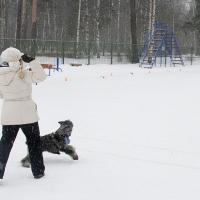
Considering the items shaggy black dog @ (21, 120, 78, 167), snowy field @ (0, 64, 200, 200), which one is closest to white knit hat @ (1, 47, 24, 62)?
shaggy black dog @ (21, 120, 78, 167)

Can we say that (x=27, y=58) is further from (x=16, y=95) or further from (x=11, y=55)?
(x=16, y=95)

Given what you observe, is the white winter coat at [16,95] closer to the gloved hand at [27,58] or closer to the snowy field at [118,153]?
the gloved hand at [27,58]

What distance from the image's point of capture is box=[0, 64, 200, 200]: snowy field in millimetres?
5066

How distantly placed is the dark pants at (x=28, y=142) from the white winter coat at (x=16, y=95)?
0.31 feet

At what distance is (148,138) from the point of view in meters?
7.73

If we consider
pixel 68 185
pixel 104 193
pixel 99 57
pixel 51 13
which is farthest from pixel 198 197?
pixel 51 13

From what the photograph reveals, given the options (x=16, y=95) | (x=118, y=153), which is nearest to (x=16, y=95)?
(x=16, y=95)

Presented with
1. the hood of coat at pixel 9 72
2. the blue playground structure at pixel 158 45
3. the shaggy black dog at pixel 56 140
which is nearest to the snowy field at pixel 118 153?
the shaggy black dog at pixel 56 140

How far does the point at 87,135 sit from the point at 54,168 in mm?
2027

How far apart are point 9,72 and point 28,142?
78 cm

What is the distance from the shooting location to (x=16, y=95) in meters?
5.16

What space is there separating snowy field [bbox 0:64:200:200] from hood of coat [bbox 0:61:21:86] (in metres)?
1.06

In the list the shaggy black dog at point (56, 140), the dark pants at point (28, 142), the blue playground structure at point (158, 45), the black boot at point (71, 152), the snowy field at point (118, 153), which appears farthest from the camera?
the blue playground structure at point (158, 45)

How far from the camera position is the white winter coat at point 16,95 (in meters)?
5.14
